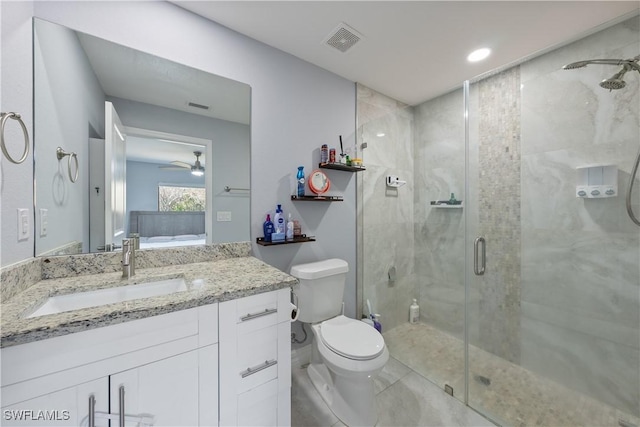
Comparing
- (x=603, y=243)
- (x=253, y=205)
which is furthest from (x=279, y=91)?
(x=603, y=243)

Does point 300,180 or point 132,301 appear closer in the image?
point 132,301

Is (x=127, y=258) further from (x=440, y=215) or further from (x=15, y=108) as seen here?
(x=440, y=215)

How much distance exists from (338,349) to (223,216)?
1081 mm

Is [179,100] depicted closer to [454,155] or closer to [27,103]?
[27,103]

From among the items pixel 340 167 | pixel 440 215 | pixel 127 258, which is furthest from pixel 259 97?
pixel 440 215

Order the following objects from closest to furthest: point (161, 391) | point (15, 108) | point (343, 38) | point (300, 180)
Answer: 1. point (161, 391)
2. point (15, 108)
3. point (343, 38)
4. point (300, 180)

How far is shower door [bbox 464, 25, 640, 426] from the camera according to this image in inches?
54.5

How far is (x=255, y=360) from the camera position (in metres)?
1.02

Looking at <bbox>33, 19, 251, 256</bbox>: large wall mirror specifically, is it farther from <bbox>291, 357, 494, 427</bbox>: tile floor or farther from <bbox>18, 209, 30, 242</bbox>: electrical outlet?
<bbox>291, 357, 494, 427</bbox>: tile floor

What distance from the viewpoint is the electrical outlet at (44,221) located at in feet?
3.47

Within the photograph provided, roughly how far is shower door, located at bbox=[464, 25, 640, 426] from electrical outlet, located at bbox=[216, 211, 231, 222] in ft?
5.87

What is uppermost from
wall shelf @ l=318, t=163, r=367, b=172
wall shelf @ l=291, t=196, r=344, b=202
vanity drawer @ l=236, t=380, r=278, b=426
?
wall shelf @ l=318, t=163, r=367, b=172

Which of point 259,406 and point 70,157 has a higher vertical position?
point 70,157

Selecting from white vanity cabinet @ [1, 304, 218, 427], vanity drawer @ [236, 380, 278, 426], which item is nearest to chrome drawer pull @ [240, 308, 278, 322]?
white vanity cabinet @ [1, 304, 218, 427]
